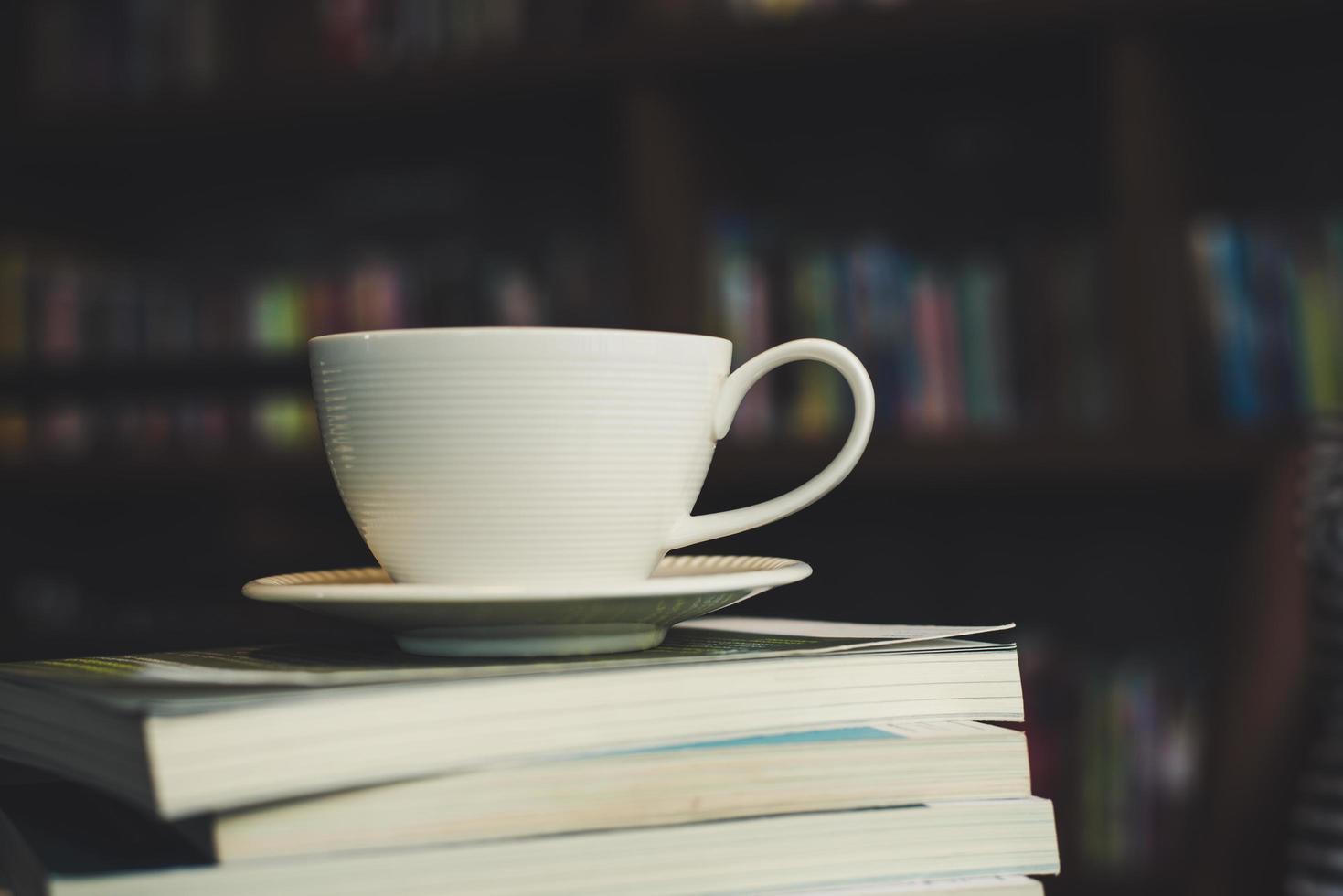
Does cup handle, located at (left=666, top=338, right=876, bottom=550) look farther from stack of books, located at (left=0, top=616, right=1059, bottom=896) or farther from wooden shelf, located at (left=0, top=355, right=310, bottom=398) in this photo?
wooden shelf, located at (left=0, top=355, right=310, bottom=398)

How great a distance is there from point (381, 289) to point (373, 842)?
1667 millimetres

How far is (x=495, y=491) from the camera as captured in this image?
0.42m

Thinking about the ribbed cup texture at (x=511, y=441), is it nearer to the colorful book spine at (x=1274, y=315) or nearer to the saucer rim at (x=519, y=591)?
the saucer rim at (x=519, y=591)

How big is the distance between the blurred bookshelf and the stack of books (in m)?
0.87

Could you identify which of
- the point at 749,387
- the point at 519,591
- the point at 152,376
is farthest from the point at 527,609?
the point at 152,376

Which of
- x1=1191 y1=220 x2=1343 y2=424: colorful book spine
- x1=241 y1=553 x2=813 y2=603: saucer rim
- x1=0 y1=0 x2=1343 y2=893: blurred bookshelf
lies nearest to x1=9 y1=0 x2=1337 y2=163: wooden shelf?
x1=0 y1=0 x2=1343 y2=893: blurred bookshelf

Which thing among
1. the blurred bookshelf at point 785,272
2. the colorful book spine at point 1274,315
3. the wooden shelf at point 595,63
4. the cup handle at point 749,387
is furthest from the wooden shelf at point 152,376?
the cup handle at point 749,387

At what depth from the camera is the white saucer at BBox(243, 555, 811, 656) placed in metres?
0.38

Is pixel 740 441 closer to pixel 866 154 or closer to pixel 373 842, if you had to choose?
pixel 866 154

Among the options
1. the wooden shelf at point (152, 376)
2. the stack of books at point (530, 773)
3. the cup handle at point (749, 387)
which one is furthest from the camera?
the wooden shelf at point (152, 376)

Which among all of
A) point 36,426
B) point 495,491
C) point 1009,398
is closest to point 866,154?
point 1009,398

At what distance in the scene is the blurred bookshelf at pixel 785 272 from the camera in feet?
5.06

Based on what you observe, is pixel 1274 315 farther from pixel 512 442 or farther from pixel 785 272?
pixel 512 442

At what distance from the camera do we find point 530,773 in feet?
1.20
